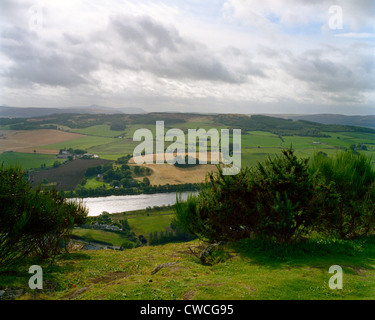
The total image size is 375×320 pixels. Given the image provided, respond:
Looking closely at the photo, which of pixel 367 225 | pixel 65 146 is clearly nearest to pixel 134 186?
pixel 65 146

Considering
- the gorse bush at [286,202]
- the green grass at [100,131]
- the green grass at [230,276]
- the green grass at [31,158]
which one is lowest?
the green grass at [31,158]

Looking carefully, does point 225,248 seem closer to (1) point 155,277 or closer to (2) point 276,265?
(2) point 276,265

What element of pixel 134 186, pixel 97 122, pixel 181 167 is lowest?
pixel 134 186

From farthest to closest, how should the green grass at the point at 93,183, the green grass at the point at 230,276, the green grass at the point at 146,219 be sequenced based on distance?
the green grass at the point at 93,183
the green grass at the point at 146,219
the green grass at the point at 230,276

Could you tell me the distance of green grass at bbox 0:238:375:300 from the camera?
24.7 feet

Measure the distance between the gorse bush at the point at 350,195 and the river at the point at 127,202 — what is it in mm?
49904

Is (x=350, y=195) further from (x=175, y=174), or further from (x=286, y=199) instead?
(x=175, y=174)

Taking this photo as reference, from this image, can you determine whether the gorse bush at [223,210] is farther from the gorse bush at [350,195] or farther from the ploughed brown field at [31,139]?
the ploughed brown field at [31,139]

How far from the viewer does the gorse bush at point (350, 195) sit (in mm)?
13816

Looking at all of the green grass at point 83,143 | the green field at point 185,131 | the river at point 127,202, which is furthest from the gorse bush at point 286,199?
the green grass at point 83,143

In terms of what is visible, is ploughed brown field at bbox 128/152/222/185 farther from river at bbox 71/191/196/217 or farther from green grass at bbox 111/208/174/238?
green grass at bbox 111/208/174/238

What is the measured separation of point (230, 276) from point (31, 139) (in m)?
126

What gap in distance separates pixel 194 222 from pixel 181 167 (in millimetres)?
67761

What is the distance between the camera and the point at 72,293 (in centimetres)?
856
